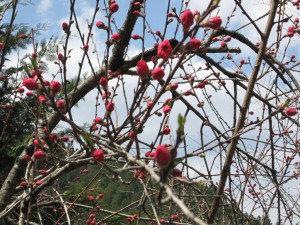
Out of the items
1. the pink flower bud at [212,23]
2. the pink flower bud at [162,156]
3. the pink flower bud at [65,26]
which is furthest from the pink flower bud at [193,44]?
the pink flower bud at [65,26]

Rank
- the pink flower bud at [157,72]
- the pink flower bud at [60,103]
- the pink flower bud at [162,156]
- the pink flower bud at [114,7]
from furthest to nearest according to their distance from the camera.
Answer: the pink flower bud at [114,7], the pink flower bud at [60,103], the pink flower bud at [157,72], the pink flower bud at [162,156]

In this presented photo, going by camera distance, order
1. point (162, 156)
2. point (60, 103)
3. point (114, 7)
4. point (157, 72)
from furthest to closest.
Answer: point (114, 7) < point (60, 103) < point (157, 72) < point (162, 156)

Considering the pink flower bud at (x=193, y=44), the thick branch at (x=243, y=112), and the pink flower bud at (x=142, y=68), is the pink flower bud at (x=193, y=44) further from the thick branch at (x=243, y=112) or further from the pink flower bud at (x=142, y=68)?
the thick branch at (x=243, y=112)

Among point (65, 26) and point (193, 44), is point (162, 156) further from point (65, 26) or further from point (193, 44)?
point (65, 26)

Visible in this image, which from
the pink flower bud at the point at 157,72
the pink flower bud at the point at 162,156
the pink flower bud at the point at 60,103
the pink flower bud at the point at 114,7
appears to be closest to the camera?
the pink flower bud at the point at 162,156

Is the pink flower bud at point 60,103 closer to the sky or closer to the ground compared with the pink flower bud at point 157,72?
closer to the ground

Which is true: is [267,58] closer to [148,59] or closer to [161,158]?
[148,59]

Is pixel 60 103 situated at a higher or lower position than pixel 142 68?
lower

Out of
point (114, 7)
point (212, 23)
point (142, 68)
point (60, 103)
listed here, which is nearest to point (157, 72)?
point (142, 68)

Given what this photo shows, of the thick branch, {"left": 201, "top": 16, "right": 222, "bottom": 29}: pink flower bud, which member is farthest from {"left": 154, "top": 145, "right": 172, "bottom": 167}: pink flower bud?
the thick branch

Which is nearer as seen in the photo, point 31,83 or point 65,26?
point 31,83

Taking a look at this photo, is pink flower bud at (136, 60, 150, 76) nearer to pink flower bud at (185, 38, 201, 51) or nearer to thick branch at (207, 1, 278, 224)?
pink flower bud at (185, 38, 201, 51)

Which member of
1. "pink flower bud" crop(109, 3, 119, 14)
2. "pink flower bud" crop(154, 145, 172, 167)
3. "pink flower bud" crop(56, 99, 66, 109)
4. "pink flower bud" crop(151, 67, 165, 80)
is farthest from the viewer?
"pink flower bud" crop(109, 3, 119, 14)

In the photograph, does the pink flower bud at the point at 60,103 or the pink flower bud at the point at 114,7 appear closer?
the pink flower bud at the point at 60,103
